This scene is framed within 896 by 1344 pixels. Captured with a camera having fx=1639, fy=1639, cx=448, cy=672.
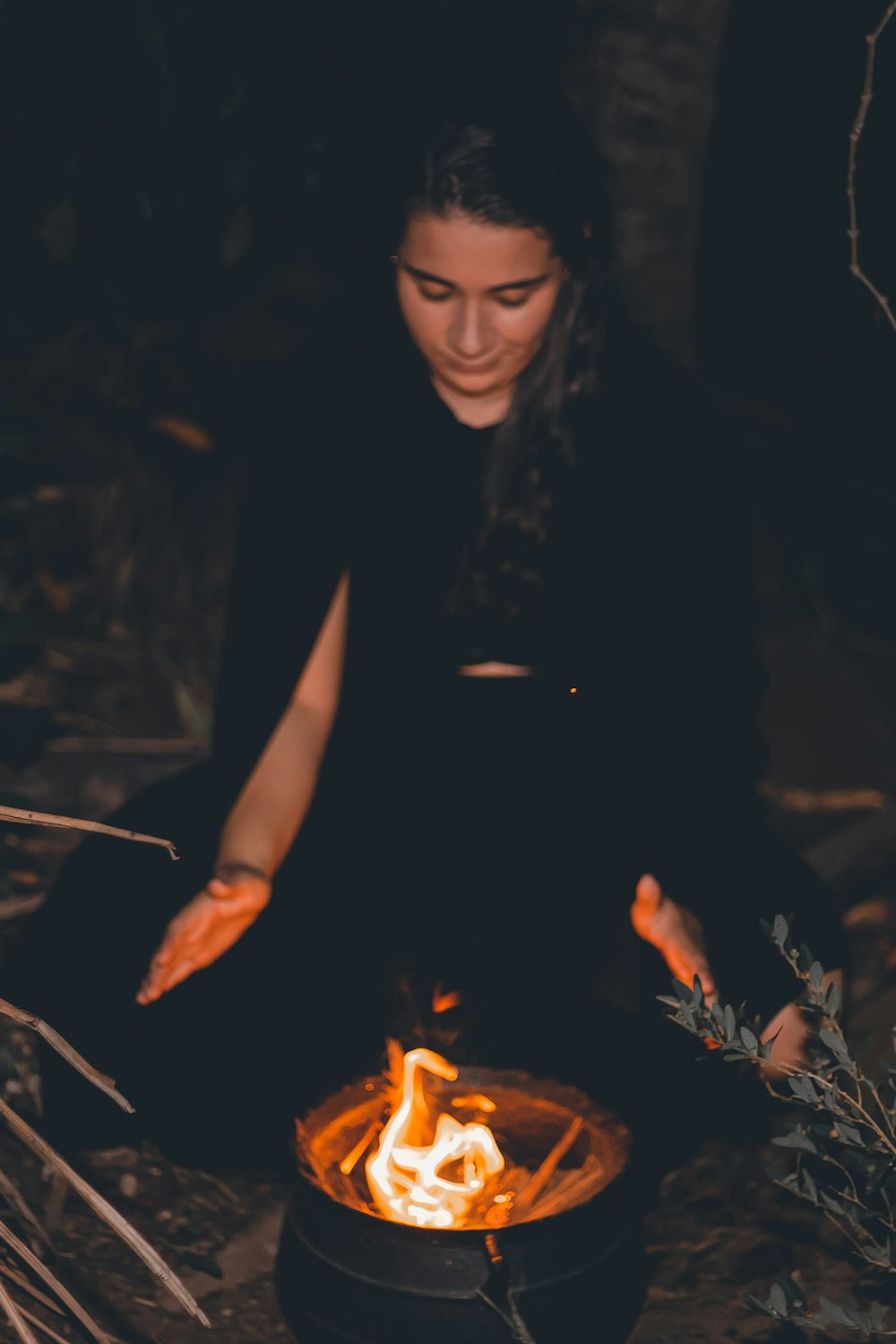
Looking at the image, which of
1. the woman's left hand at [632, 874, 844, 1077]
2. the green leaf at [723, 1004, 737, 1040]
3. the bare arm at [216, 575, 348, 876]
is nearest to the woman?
the bare arm at [216, 575, 348, 876]

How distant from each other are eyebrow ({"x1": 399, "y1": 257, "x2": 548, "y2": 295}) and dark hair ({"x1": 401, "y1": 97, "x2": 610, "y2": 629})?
0.07 m

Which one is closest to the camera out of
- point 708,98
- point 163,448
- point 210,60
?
point 210,60

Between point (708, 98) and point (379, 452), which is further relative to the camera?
point (708, 98)

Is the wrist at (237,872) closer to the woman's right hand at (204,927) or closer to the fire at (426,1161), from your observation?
the woman's right hand at (204,927)

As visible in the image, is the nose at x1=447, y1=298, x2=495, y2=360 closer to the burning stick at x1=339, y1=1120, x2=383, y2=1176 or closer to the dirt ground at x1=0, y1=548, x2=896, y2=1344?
the dirt ground at x1=0, y1=548, x2=896, y2=1344

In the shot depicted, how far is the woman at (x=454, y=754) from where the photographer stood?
3.05m

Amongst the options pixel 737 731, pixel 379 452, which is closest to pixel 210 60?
pixel 379 452

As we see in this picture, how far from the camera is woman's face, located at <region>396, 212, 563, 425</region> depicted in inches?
106

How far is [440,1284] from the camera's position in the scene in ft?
7.55

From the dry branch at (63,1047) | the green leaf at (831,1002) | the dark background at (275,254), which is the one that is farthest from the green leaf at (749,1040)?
the dark background at (275,254)

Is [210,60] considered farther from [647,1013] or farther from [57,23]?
[647,1013]

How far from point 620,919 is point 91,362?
10.1ft

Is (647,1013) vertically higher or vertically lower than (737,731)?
lower

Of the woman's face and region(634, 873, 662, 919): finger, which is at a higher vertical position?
the woman's face
